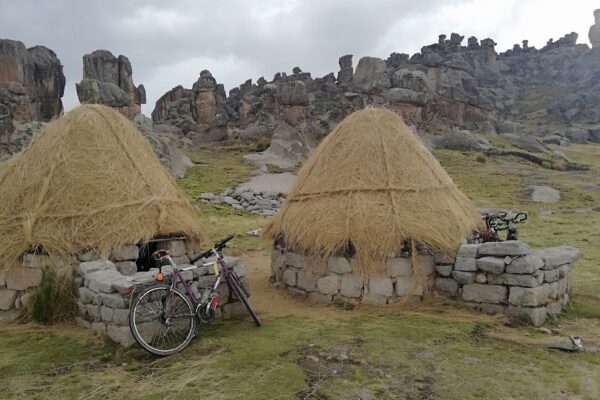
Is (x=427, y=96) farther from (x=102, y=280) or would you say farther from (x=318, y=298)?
(x=102, y=280)

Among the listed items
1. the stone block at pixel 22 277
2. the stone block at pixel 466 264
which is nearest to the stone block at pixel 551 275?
the stone block at pixel 466 264

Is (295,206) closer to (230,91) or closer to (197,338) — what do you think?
(197,338)

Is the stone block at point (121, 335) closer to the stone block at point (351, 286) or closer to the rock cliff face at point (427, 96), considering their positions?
the stone block at point (351, 286)

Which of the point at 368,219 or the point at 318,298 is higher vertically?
the point at 368,219

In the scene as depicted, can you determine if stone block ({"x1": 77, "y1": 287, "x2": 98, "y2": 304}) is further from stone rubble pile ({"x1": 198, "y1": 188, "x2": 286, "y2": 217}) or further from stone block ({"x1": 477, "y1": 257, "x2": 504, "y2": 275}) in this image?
stone rubble pile ({"x1": 198, "y1": 188, "x2": 286, "y2": 217})

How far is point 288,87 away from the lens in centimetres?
3872

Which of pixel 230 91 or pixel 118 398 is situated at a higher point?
pixel 230 91

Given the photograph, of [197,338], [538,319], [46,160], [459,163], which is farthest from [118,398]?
[459,163]

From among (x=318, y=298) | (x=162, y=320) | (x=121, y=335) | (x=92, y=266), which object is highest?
(x=92, y=266)

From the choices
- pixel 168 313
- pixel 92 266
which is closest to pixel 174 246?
pixel 92 266

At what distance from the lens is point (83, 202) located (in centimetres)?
887

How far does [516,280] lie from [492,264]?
443mm

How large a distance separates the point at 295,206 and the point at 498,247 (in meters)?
4.12

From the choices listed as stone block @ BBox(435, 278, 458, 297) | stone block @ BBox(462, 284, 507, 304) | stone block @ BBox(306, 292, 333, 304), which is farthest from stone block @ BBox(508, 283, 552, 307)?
stone block @ BBox(306, 292, 333, 304)
